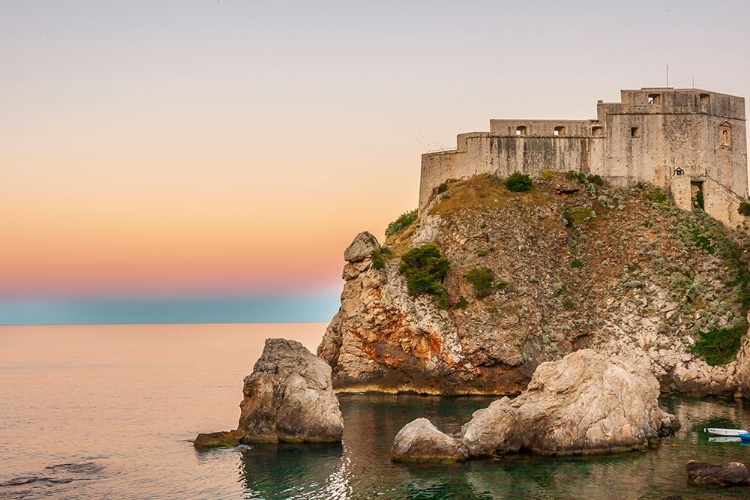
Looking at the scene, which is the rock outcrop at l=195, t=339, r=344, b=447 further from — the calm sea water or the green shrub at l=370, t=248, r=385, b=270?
the green shrub at l=370, t=248, r=385, b=270

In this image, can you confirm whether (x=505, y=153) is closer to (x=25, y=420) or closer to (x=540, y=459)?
(x=540, y=459)

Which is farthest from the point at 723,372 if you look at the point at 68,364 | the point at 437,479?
the point at 68,364

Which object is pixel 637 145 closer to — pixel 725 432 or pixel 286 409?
pixel 725 432

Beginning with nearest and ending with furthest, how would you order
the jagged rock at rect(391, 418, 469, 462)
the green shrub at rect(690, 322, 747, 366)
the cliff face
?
the jagged rock at rect(391, 418, 469, 462) < the green shrub at rect(690, 322, 747, 366) < the cliff face

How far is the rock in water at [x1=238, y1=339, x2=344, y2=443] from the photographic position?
40.6 metres

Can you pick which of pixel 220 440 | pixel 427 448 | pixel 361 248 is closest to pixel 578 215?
pixel 361 248

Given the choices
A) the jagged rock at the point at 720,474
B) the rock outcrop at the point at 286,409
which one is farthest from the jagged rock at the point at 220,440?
the jagged rock at the point at 720,474

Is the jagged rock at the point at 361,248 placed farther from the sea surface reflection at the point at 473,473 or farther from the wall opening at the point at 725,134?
the wall opening at the point at 725,134

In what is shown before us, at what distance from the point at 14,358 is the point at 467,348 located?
10281 cm

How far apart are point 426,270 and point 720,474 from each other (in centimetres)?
3144

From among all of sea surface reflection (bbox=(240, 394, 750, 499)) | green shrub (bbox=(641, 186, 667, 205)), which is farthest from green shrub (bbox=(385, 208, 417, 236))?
sea surface reflection (bbox=(240, 394, 750, 499))

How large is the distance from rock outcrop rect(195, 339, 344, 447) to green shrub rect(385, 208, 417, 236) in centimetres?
3380

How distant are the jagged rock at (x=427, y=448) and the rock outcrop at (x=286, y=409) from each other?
Result: 5.28 metres

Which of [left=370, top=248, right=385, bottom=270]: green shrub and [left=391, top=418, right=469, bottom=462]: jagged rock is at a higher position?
[left=370, top=248, right=385, bottom=270]: green shrub
